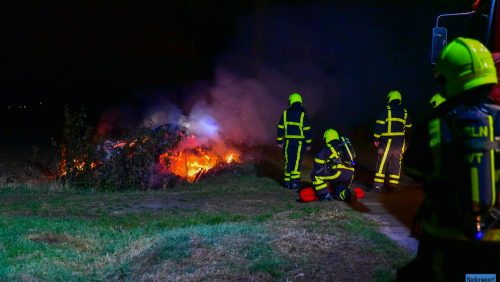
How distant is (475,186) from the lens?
2.52 meters

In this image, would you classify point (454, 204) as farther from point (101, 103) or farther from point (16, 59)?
point (16, 59)

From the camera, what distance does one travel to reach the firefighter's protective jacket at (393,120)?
32.9 ft

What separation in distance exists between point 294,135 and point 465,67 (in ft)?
26.3

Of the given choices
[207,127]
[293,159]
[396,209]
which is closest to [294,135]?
[293,159]

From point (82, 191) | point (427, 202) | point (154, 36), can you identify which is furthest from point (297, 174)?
point (154, 36)

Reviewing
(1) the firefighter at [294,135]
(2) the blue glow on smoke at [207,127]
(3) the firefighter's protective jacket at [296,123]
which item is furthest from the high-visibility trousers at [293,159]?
(2) the blue glow on smoke at [207,127]

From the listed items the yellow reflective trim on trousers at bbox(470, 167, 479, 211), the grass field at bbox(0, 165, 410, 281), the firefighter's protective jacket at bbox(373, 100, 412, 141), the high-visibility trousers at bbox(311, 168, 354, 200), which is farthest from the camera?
the firefighter's protective jacket at bbox(373, 100, 412, 141)

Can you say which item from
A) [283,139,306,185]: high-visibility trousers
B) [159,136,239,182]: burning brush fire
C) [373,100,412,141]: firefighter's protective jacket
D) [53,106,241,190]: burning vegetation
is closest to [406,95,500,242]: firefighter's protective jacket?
[373,100,412,141]: firefighter's protective jacket

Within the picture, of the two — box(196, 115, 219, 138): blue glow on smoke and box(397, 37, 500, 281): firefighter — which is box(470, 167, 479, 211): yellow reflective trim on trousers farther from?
box(196, 115, 219, 138): blue glow on smoke

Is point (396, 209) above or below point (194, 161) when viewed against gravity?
below

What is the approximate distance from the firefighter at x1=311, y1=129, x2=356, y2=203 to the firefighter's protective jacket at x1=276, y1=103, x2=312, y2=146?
1543mm

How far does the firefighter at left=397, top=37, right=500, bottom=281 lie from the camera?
100 inches

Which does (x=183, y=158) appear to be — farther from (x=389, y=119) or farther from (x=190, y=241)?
(x=190, y=241)

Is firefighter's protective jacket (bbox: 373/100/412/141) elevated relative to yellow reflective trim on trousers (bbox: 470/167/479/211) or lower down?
elevated
